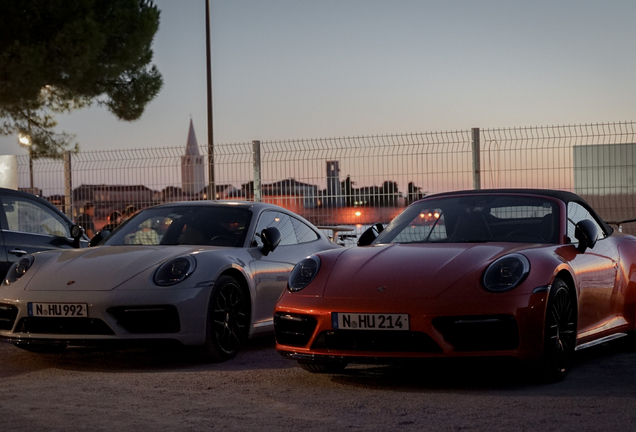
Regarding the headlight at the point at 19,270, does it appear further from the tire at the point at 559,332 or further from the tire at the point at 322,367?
the tire at the point at 559,332

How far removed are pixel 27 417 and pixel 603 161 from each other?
9.91m

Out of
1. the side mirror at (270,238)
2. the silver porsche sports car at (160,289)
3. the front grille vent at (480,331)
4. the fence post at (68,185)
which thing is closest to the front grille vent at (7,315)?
the silver porsche sports car at (160,289)

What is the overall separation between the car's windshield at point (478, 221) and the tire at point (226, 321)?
1.25 m

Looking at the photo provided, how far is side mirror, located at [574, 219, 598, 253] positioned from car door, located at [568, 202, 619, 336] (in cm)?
6

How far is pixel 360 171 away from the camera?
14492 mm

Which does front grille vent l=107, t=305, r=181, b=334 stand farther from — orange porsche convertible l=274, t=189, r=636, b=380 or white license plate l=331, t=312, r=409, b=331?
white license plate l=331, t=312, r=409, b=331

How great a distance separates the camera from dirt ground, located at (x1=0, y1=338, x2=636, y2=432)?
4.85 m

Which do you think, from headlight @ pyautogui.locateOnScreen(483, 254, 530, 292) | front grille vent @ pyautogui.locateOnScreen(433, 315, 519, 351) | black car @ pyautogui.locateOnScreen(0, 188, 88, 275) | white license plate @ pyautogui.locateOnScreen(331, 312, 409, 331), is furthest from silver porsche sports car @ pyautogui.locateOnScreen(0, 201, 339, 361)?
headlight @ pyautogui.locateOnScreen(483, 254, 530, 292)

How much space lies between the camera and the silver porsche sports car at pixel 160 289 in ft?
22.6

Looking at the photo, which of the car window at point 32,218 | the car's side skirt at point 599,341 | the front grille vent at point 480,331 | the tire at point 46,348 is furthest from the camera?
the car window at point 32,218

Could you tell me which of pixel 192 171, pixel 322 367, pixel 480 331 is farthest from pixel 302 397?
pixel 192 171

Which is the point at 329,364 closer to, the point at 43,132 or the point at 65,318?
the point at 65,318

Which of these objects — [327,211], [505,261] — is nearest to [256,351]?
[505,261]

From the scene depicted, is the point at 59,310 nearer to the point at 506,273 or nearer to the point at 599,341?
the point at 506,273
